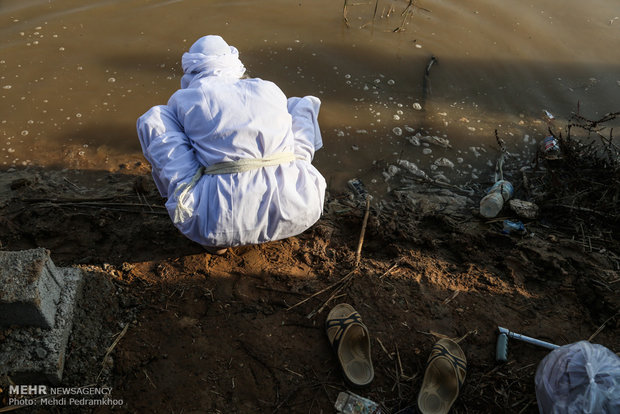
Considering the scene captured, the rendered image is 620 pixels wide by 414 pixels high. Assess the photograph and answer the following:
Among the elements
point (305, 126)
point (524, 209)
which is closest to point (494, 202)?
point (524, 209)

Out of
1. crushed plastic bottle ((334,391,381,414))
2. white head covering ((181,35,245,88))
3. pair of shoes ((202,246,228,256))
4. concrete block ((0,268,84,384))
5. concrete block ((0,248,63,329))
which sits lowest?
crushed plastic bottle ((334,391,381,414))

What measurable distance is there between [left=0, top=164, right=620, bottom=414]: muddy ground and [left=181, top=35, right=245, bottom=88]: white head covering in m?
1.08

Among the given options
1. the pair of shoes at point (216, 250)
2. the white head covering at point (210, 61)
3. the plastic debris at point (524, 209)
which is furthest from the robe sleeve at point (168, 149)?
the plastic debris at point (524, 209)

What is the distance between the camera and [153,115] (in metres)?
2.27

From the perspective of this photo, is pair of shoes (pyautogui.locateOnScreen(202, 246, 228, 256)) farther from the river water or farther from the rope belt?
the river water

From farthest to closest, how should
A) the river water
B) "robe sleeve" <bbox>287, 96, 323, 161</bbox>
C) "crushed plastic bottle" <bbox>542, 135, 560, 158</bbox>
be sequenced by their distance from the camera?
the river water → "crushed plastic bottle" <bbox>542, 135, 560, 158</bbox> → "robe sleeve" <bbox>287, 96, 323, 161</bbox>

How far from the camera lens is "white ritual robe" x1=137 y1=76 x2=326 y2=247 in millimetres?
2193

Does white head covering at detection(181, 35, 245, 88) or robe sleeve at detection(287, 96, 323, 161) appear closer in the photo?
white head covering at detection(181, 35, 245, 88)

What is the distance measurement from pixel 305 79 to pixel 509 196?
240 cm

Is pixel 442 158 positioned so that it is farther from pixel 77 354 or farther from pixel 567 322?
pixel 77 354

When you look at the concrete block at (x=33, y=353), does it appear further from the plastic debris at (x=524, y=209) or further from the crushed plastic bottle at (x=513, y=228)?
the plastic debris at (x=524, y=209)

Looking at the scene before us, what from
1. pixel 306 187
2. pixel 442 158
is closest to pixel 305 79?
pixel 442 158

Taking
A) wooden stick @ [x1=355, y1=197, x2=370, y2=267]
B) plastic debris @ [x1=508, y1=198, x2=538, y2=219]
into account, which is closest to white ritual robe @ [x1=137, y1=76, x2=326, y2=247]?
wooden stick @ [x1=355, y1=197, x2=370, y2=267]

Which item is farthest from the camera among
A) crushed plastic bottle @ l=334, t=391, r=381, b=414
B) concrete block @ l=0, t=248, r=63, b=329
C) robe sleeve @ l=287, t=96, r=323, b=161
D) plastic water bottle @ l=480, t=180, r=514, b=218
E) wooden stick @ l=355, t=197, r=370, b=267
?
plastic water bottle @ l=480, t=180, r=514, b=218
